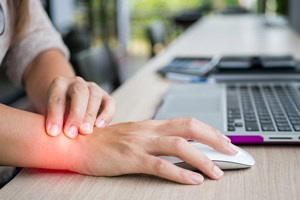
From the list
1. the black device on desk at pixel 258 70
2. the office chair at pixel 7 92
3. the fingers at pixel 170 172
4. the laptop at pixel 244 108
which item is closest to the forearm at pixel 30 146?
the fingers at pixel 170 172

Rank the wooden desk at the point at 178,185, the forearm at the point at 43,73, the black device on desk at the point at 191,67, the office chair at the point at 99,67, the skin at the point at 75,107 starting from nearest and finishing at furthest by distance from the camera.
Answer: the wooden desk at the point at 178,185 → the skin at the point at 75,107 → the forearm at the point at 43,73 → the black device on desk at the point at 191,67 → the office chair at the point at 99,67

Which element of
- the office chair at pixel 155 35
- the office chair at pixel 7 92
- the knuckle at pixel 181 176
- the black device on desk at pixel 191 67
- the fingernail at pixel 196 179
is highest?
the knuckle at pixel 181 176

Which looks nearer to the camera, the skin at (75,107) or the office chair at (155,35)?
the skin at (75,107)

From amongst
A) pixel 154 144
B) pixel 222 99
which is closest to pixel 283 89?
pixel 222 99

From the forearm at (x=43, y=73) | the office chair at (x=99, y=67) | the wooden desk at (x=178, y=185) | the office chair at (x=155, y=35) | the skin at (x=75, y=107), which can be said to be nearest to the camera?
the wooden desk at (x=178, y=185)

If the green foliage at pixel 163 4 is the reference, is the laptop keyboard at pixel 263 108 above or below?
above

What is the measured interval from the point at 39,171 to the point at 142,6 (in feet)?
25.6

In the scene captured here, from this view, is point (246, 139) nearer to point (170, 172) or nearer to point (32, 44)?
point (170, 172)

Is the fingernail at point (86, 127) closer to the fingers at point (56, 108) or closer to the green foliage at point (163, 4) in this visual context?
the fingers at point (56, 108)

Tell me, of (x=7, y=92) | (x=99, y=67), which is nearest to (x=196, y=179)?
(x=99, y=67)

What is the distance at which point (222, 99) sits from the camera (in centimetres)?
98

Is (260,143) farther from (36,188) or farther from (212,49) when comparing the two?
(212,49)

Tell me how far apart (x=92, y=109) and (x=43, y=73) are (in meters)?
0.32

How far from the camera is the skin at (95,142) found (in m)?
0.64
